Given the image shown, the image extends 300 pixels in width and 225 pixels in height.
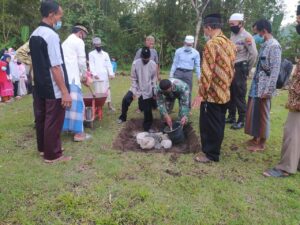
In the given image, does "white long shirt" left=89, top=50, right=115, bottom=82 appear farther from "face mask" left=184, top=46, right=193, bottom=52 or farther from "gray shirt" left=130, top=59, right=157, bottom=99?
"face mask" left=184, top=46, right=193, bottom=52

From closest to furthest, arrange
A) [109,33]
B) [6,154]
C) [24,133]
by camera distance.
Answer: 1. [6,154]
2. [24,133]
3. [109,33]

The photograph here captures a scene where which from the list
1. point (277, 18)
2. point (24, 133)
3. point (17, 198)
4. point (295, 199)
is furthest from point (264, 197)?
point (277, 18)

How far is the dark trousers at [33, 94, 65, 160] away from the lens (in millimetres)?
4270

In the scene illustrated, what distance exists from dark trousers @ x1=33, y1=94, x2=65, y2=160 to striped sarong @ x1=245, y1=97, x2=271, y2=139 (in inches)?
114

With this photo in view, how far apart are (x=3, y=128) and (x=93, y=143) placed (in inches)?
82.9

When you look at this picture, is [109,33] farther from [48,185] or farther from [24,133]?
[48,185]

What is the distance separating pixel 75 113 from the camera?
536cm

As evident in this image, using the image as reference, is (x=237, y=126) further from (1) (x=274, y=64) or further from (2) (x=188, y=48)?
(2) (x=188, y=48)

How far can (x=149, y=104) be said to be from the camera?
6.37 meters

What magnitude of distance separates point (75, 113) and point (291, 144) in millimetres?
3351

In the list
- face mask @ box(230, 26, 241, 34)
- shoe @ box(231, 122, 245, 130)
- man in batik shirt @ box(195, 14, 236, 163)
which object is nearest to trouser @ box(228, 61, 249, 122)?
shoe @ box(231, 122, 245, 130)

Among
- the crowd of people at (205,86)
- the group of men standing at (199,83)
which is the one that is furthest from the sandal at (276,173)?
the group of men standing at (199,83)

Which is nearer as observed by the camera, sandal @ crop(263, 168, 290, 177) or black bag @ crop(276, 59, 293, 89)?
sandal @ crop(263, 168, 290, 177)

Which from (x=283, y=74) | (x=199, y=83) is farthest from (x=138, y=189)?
(x=283, y=74)
